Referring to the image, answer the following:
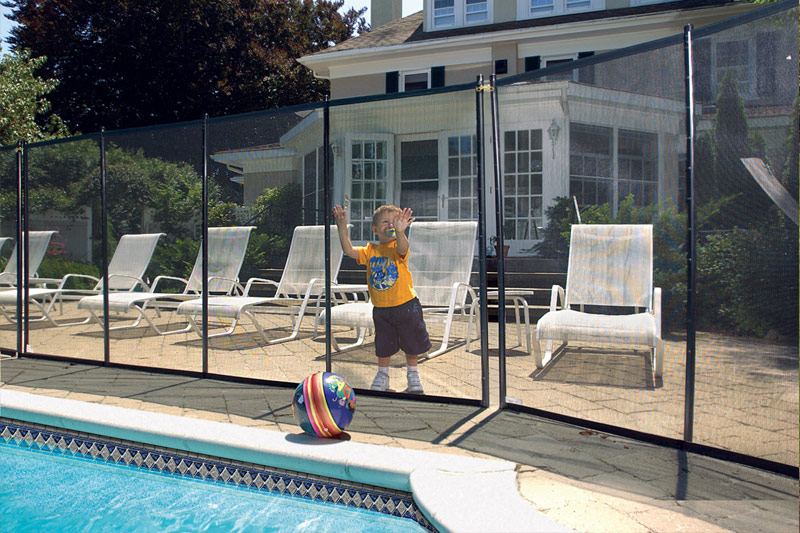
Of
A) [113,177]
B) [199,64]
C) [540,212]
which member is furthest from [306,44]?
[540,212]

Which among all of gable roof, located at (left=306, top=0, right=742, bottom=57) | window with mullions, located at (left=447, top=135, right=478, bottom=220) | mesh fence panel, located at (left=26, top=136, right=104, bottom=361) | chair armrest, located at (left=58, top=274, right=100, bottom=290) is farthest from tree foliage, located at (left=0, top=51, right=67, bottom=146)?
window with mullions, located at (left=447, top=135, right=478, bottom=220)

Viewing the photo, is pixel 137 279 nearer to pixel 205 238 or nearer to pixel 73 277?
pixel 73 277

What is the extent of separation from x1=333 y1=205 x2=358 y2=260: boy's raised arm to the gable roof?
416 inches

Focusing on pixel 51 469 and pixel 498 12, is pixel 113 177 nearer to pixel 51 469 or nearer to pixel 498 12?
pixel 51 469

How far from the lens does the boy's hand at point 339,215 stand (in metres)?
4.39

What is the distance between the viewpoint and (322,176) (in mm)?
4578

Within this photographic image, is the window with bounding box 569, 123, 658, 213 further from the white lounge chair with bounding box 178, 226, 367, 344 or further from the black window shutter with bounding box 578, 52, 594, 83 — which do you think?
the white lounge chair with bounding box 178, 226, 367, 344

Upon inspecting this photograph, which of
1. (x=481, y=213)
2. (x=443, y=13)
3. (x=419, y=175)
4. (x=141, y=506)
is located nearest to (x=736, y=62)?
(x=481, y=213)

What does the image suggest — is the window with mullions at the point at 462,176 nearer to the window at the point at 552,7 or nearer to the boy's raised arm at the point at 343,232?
the boy's raised arm at the point at 343,232

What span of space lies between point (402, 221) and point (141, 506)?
2.22 m

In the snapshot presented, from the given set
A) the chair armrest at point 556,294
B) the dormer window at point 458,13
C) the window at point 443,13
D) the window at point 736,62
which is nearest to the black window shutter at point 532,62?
the dormer window at point 458,13

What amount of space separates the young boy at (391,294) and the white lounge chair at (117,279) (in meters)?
2.19

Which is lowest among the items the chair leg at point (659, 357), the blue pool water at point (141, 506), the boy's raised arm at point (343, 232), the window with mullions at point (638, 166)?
the blue pool water at point (141, 506)

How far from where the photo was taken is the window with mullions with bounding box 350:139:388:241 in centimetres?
425
